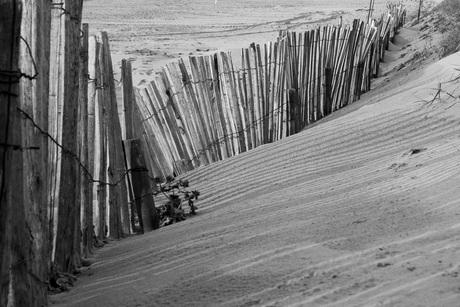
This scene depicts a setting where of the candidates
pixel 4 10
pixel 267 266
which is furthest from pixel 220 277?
pixel 4 10

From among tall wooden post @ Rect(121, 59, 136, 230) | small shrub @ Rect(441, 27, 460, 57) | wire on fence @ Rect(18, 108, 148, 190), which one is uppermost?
small shrub @ Rect(441, 27, 460, 57)

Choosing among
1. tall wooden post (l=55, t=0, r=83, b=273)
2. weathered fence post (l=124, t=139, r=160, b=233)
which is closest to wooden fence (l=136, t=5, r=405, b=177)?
weathered fence post (l=124, t=139, r=160, b=233)

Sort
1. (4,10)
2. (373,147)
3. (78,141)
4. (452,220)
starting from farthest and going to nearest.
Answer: (373,147) < (78,141) < (452,220) < (4,10)

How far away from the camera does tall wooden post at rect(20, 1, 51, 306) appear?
2.86m

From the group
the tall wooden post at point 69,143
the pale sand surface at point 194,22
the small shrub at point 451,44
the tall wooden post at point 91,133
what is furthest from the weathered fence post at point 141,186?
the pale sand surface at point 194,22

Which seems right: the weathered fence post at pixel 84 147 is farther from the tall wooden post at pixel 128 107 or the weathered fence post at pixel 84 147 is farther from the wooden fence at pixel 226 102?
the wooden fence at pixel 226 102

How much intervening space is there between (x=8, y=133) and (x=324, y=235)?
1430 millimetres

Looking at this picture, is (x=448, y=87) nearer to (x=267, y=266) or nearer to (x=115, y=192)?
(x=115, y=192)

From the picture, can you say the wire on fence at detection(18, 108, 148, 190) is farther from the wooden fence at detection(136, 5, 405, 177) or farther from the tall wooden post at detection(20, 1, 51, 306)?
the wooden fence at detection(136, 5, 405, 177)

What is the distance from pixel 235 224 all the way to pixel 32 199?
132 cm

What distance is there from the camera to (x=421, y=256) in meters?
2.84

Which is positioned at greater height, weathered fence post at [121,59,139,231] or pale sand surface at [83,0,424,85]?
pale sand surface at [83,0,424,85]

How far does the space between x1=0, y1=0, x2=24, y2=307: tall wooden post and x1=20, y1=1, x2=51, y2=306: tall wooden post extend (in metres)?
0.27

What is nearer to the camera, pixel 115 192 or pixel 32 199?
pixel 32 199
